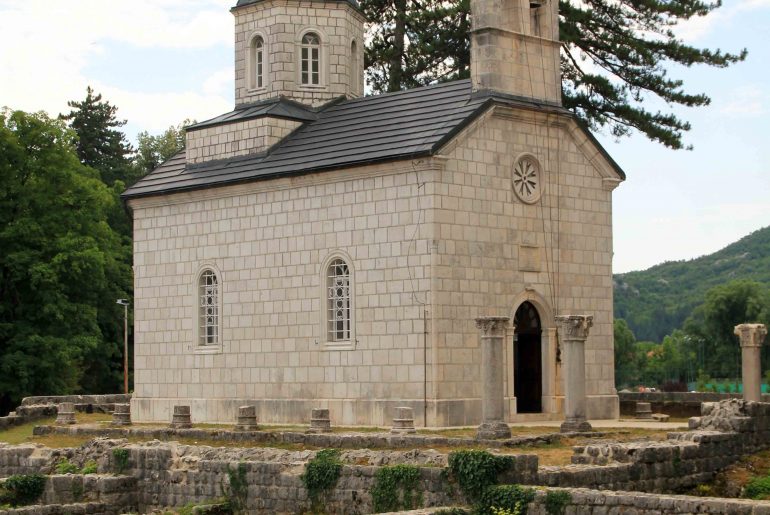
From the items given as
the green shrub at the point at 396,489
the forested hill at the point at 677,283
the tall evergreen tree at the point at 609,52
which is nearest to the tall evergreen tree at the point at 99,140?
the tall evergreen tree at the point at 609,52

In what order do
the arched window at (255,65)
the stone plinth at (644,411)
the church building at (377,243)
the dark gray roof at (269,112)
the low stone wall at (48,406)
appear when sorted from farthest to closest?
the low stone wall at (48,406), the arched window at (255,65), the dark gray roof at (269,112), the stone plinth at (644,411), the church building at (377,243)

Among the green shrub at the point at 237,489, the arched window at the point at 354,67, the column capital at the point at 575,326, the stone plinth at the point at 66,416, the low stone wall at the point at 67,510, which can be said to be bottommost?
the low stone wall at the point at 67,510

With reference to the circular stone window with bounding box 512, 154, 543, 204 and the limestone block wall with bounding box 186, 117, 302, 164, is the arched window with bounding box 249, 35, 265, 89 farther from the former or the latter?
the circular stone window with bounding box 512, 154, 543, 204

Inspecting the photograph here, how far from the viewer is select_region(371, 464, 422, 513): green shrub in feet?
73.2

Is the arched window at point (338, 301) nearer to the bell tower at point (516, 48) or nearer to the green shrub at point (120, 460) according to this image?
the bell tower at point (516, 48)

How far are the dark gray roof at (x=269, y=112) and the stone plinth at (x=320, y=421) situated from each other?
369 inches

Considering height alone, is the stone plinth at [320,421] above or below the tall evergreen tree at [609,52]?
below

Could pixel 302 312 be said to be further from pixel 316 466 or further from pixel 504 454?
pixel 504 454

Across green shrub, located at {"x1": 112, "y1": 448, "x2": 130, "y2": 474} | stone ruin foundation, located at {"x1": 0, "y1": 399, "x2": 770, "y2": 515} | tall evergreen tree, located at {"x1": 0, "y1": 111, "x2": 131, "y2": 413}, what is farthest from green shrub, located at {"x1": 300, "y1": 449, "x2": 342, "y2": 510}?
tall evergreen tree, located at {"x1": 0, "y1": 111, "x2": 131, "y2": 413}

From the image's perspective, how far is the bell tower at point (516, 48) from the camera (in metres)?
31.6

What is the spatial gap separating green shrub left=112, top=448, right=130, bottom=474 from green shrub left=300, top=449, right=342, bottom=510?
5.51 metres

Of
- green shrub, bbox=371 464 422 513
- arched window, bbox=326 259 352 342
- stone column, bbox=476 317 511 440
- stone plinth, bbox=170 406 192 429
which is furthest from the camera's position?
arched window, bbox=326 259 352 342

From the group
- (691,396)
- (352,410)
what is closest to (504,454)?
(352,410)

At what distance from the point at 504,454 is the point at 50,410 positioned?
856 inches
